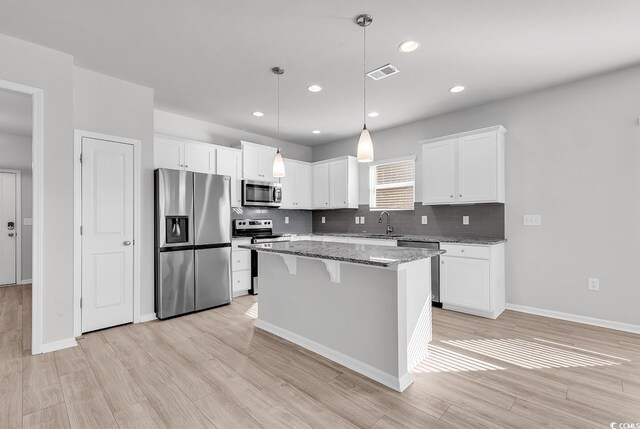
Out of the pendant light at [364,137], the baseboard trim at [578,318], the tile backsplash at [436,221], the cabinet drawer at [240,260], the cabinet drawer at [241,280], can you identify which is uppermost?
the pendant light at [364,137]

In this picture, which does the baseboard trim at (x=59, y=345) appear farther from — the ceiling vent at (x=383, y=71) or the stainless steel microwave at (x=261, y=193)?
the ceiling vent at (x=383, y=71)

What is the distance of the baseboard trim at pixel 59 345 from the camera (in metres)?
2.69

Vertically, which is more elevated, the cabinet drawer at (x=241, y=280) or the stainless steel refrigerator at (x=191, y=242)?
the stainless steel refrigerator at (x=191, y=242)

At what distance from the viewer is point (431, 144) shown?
430cm

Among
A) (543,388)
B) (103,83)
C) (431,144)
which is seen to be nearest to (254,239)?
(103,83)

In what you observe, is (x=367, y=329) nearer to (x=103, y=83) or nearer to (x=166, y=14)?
(x=166, y=14)

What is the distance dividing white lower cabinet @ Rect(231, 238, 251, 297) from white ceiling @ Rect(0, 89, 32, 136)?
294 centimetres

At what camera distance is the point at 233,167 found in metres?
4.80

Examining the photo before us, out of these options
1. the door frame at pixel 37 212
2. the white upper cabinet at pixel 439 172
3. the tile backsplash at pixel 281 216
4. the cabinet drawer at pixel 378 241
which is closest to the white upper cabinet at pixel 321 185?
the tile backsplash at pixel 281 216

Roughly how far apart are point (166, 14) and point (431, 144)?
11.3ft

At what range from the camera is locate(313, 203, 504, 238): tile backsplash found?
4039 millimetres

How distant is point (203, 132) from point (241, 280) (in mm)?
2418

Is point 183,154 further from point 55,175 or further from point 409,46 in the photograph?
point 409,46

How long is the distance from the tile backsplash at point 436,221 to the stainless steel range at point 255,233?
50.5 inches
